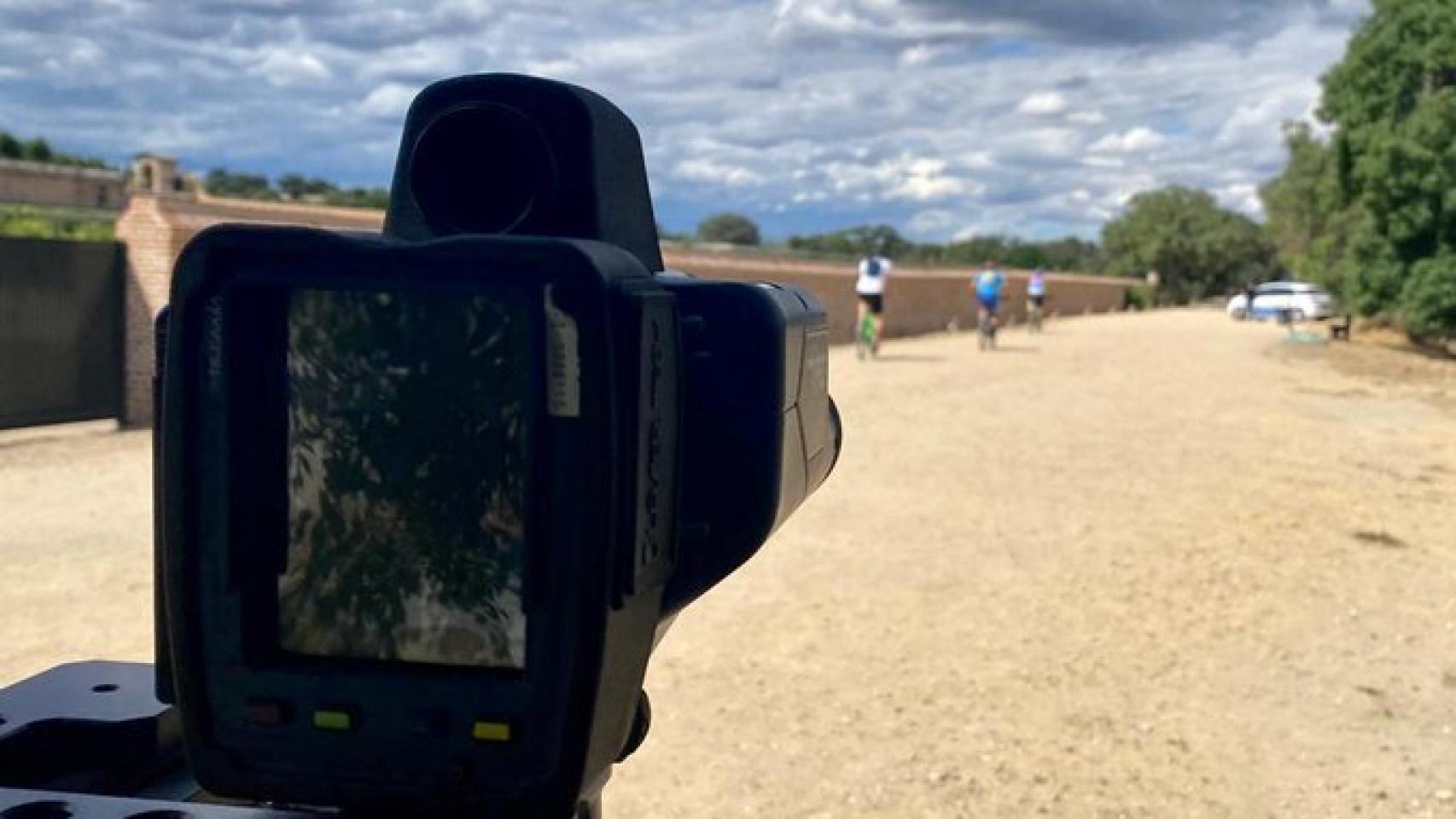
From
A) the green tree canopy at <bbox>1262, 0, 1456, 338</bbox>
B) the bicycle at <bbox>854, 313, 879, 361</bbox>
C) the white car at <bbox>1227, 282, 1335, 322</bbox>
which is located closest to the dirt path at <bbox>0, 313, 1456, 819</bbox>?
the bicycle at <bbox>854, 313, 879, 361</bbox>

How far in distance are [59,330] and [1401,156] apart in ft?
72.7

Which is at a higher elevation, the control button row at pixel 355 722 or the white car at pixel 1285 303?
the control button row at pixel 355 722

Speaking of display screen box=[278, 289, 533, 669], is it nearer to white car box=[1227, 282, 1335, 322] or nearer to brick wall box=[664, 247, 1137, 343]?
brick wall box=[664, 247, 1137, 343]

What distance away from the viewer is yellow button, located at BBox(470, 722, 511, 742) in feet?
4.62

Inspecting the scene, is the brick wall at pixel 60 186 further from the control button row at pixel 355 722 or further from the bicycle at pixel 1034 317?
the control button row at pixel 355 722

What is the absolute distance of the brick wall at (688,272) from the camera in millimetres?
14828

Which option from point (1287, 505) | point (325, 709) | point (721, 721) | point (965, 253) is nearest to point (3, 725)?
point (325, 709)

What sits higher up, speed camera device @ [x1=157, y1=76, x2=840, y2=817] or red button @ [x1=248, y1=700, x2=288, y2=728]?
speed camera device @ [x1=157, y1=76, x2=840, y2=817]

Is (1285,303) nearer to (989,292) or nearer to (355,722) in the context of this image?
(989,292)

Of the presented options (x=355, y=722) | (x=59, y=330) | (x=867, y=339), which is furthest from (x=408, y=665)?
(x=867, y=339)

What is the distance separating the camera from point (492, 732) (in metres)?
1.41

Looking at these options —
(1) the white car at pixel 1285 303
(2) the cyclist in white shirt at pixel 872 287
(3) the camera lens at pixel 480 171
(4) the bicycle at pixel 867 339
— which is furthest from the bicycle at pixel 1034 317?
(3) the camera lens at pixel 480 171

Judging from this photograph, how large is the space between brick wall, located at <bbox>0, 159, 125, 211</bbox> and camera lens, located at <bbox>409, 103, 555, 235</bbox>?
129 ft

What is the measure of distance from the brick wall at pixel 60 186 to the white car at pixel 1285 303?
1343 inches
